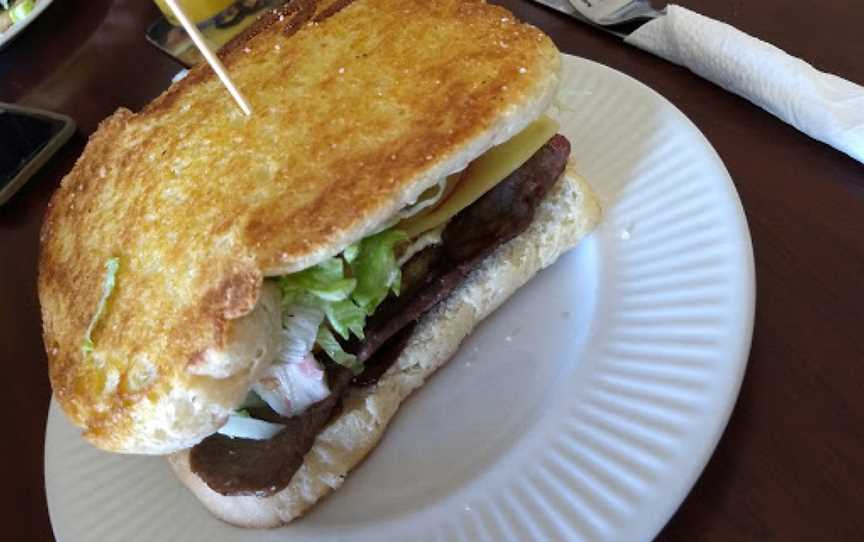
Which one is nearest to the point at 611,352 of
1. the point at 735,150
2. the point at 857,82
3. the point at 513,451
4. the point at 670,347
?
the point at 670,347

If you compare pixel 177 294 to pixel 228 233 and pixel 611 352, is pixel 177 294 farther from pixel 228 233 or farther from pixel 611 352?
pixel 611 352

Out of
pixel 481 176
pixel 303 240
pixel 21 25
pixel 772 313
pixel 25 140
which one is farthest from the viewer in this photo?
pixel 21 25

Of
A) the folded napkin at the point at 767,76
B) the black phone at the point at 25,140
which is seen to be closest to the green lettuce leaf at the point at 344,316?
the folded napkin at the point at 767,76

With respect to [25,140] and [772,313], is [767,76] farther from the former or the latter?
[25,140]

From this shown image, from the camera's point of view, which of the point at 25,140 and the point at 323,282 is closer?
the point at 323,282

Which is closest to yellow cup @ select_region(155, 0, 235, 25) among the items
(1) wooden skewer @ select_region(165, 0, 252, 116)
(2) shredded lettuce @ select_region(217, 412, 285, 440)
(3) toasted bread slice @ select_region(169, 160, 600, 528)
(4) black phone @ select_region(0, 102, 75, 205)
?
(4) black phone @ select_region(0, 102, 75, 205)

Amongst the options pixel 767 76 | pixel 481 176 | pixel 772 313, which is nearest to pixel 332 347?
pixel 481 176
